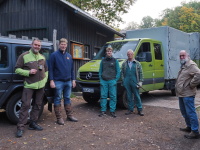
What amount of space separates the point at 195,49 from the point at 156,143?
29.3ft

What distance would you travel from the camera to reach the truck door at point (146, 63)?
708cm

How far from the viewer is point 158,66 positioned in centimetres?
798

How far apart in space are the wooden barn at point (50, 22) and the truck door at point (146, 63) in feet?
14.1

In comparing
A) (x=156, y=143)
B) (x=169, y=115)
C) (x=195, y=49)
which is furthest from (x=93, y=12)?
(x=156, y=143)

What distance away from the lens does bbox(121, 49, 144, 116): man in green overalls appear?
20.0 ft

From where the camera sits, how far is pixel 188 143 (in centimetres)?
406

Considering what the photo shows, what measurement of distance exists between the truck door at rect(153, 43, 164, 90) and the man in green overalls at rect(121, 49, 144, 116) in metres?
1.93

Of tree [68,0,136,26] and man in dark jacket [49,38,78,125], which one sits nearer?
man in dark jacket [49,38,78,125]

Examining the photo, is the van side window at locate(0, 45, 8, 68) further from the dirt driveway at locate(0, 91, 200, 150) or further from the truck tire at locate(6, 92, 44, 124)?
the dirt driveway at locate(0, 91, 200, 150)

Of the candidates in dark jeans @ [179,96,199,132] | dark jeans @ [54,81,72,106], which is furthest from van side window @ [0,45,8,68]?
dark jeans @ [179,96,199,132]

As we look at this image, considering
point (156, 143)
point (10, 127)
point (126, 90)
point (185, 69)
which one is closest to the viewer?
point (156, 143)

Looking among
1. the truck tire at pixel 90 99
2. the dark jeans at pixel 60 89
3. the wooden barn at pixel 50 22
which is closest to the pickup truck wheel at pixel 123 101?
the truck tire at pixel 90 99

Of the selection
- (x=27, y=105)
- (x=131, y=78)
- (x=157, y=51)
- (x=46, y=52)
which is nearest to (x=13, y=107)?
(x=27, y=105)

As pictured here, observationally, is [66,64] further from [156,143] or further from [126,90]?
[156,143]
